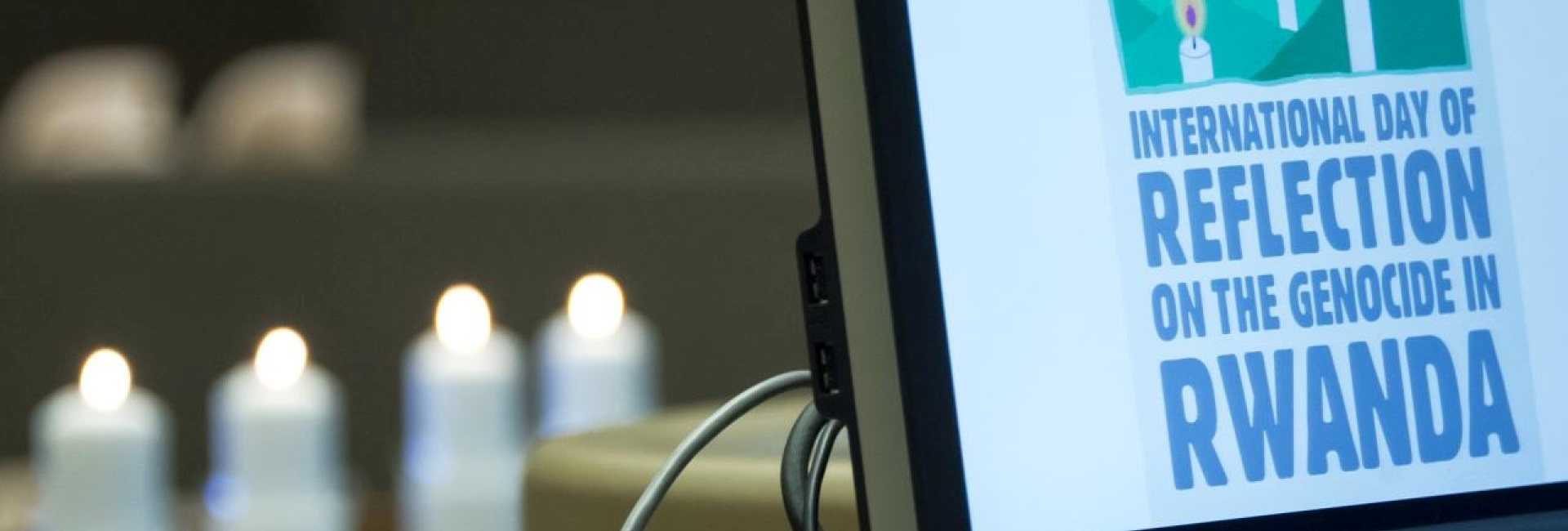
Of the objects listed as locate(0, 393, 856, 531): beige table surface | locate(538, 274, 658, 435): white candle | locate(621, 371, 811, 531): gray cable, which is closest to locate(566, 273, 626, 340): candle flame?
locate(538, 274, 658, 435): white candle

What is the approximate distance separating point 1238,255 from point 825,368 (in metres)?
0.09

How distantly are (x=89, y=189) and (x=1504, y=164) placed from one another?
45.5 inches

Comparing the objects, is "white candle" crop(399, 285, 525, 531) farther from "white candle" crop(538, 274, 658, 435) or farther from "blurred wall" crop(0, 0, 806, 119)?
"blurred wall" crop(0, 0, 806, 119)

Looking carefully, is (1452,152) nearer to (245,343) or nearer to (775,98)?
(245,343)

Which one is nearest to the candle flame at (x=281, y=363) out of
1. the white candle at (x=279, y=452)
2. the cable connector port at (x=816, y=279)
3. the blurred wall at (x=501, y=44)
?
the white candle at (x=279, y=452)

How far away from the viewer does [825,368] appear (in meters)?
0.36

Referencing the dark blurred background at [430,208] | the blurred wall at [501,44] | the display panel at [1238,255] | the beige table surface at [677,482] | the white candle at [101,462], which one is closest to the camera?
the display panel at [1238,255]

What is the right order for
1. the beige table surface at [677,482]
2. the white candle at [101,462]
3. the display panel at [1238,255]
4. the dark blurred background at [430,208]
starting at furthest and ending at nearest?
the dark blurred background at [430,208], the white candle at [101,462], the beige table surface at [677,482], the display panel at [1238,255]

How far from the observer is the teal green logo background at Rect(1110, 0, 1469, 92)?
1.24ft

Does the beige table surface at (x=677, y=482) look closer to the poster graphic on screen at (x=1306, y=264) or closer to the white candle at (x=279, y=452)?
the poster graphic on screen at (x=1306, y=264)

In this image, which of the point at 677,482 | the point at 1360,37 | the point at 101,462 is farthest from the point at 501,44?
the point at 1360,37

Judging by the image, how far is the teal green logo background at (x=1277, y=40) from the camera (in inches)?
14.9

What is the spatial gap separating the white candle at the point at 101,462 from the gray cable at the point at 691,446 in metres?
0.59

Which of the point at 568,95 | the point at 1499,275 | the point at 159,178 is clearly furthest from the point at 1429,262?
the point at 568,95
